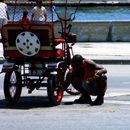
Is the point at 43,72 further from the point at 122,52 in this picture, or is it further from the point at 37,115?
the point at 122,52

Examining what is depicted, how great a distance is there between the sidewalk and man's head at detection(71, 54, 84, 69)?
817 cm

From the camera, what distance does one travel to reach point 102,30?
2386 cm

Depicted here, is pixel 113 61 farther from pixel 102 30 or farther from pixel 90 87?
pixel 90 87

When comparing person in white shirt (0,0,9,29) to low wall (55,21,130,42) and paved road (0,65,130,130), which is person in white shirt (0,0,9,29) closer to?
low wall (55,21,130,42)

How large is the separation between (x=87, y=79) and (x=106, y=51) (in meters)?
10.0

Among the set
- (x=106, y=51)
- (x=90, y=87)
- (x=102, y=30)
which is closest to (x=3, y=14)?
(x=106, y=51)

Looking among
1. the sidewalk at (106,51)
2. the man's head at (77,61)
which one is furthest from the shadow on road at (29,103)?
the sidewalk at (106,51)

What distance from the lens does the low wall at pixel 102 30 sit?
23.8m

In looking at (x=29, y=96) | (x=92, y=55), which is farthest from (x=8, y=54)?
(x=92, y=55)

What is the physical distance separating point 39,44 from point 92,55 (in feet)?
30.6

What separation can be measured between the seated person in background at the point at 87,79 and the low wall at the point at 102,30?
12378 mm

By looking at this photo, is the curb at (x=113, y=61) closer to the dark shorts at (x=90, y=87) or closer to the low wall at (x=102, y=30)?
the low wall at (x=102, y=30)

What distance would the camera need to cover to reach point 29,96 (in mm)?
12352

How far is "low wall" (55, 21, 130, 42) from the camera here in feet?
78.2
